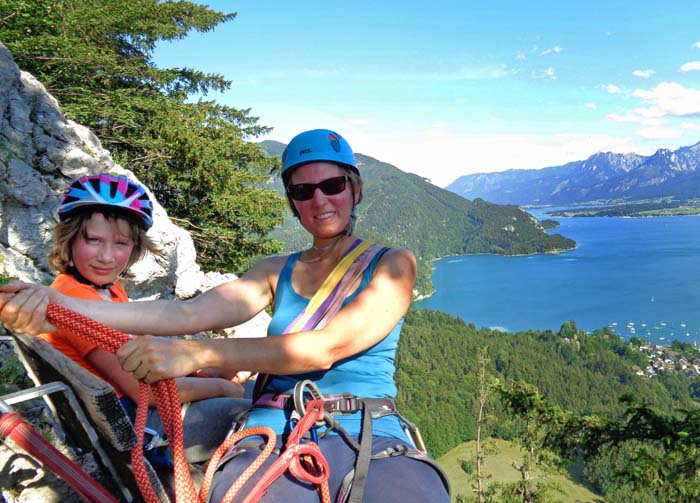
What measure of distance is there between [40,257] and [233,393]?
17.3 ft

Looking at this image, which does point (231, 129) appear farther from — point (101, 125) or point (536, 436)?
point (536, 436)

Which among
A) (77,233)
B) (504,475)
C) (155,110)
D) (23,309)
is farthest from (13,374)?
(504,475)

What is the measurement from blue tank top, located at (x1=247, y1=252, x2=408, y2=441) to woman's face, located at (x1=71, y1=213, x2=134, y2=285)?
90cm

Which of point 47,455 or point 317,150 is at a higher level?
point 317,150

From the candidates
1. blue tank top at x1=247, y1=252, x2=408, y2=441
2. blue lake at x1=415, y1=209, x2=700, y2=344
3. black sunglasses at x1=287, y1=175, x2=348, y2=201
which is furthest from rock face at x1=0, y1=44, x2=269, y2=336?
blue lake at x1=415, y1=209, x2=700, y2=344

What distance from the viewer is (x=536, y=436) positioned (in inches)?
508

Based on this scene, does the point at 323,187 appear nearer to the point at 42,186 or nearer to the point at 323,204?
the point at 323,204

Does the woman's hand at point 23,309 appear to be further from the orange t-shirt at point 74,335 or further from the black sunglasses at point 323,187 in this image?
the black sunglasses at point 323,187

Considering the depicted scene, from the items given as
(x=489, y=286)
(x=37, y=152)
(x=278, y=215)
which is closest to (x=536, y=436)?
(x=278, y=215)

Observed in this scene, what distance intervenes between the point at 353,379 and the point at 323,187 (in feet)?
3.34

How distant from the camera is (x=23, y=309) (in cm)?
133

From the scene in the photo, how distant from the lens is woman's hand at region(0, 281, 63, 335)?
4.34 feet

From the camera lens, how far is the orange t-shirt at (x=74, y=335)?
5.93ft

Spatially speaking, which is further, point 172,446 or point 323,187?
point 323,187
